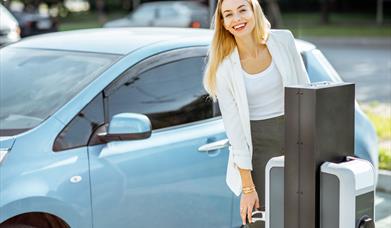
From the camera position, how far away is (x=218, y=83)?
3408 millimetres

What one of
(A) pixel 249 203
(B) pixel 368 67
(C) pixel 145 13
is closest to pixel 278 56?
(A) pixel 249 203

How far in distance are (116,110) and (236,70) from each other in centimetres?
101

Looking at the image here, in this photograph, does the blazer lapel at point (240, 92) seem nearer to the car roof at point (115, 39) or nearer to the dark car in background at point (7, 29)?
the car roof at point (115, 39)

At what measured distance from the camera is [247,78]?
3.38 meters

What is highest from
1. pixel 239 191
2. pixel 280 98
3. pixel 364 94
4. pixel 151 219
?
pixel 280 98

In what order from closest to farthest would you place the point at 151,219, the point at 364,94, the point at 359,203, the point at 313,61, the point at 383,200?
the point at 359,203, the point at 151,219, the point at 313,61, the point at 383,200, the point at 364,94

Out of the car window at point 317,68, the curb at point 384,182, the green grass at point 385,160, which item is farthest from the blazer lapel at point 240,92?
the green grass at point 385,160

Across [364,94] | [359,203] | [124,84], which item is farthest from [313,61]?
[364,94]

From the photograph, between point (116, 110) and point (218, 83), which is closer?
point (218, 83)

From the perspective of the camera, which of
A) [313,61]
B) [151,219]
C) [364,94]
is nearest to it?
[151,219]

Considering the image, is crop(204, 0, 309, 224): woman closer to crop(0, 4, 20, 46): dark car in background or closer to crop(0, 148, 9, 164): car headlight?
crop(0, 148, 9, 164): car headlight

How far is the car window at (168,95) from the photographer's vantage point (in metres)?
4.17

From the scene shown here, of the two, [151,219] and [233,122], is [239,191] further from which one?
[151,219]

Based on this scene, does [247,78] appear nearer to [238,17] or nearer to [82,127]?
[238,17]
